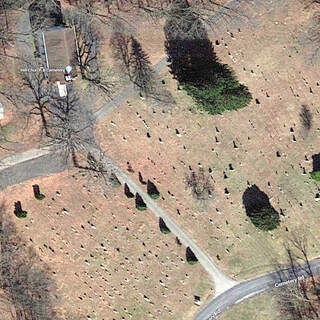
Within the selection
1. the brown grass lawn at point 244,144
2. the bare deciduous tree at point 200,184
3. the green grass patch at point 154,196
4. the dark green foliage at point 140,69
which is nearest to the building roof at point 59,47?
the dark green foliage at point 140,69

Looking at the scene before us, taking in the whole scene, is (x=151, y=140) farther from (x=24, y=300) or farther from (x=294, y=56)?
(x=24, y=300)

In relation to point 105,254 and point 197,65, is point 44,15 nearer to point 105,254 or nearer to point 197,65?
point 197,65

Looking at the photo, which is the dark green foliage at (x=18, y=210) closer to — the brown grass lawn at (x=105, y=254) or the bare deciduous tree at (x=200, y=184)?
the brown grass lawn at (x=105, y=254)

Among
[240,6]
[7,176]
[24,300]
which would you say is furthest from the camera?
[24,300]

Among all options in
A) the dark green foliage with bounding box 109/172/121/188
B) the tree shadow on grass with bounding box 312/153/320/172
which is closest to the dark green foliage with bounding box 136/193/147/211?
the dark green foliage with bounding box 109/172/121/188

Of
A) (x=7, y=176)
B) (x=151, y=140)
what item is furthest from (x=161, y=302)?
(x=7, y=176)

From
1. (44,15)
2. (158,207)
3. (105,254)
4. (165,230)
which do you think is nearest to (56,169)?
(105,254)

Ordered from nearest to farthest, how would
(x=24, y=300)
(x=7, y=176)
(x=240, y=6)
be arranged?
(x=240, y=6) < (x=7, y=176) < (x=24, y=300)
